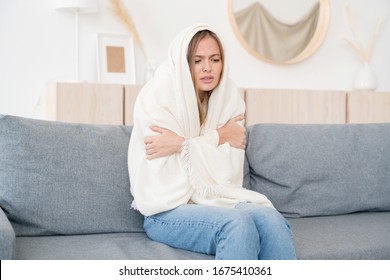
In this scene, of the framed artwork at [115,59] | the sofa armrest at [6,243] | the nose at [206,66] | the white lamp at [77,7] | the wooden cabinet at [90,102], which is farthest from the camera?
the framed artwork at [115,59]

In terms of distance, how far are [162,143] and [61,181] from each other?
378mm

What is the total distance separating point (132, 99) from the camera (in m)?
3.46

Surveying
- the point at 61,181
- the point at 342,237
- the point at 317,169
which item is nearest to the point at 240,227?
the point at 342,237

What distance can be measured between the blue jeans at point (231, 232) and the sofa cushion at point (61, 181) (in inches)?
10.3

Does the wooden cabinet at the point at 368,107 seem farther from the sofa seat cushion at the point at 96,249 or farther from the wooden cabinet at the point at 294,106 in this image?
the sofa seat cushion at the point at 96,249

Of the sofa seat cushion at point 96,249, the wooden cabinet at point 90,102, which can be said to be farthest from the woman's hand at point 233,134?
the wooden cabinet at point 90,102

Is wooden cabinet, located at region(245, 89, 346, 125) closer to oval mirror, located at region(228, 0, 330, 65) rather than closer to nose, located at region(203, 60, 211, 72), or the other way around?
oval mirror, located at region(228, 0, 330, 65)

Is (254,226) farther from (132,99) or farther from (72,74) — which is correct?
(72,74)

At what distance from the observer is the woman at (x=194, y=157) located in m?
1.96

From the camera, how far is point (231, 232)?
6.06 feet

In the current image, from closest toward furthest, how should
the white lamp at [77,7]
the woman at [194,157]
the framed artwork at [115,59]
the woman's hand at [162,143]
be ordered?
1. the woman at [194,157]
2. the woman's hand at [162,143]
3. the white lamp at [77,7]
4. the framed artwork at [115,59]

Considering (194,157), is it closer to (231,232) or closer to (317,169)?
(231,232)

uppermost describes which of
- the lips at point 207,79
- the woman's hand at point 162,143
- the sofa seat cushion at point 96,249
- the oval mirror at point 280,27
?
the oval mirror at point 280,27
